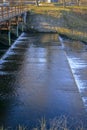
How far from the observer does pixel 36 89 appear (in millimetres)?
18578

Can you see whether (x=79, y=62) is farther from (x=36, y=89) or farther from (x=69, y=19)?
(x=69, y=19)

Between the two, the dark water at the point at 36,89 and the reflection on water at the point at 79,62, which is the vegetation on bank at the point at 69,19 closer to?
the reflection on water at the point at 79,62

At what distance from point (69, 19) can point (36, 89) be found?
1078 inches

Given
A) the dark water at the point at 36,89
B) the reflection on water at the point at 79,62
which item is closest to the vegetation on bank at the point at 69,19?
the reflection on water at the point at 79,62

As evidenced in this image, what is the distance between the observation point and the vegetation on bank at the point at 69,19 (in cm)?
4284

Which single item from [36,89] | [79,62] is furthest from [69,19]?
[36,89]

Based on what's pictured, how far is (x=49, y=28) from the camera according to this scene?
4412 cm

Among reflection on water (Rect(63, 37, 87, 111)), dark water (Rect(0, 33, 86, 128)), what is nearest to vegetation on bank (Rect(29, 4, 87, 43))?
reflection on water (Rect(63, 37, 87, 111))

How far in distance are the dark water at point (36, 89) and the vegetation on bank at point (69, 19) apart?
1301 centimetres

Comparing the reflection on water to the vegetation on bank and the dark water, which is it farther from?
the vegetation on bank

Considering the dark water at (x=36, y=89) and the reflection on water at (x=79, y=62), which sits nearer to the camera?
the dark water at (x=36, y=89)

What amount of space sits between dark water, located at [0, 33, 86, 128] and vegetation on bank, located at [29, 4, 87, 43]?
42.7 ft

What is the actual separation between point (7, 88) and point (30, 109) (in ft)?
10.7

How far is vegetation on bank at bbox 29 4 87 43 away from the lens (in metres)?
42.8
